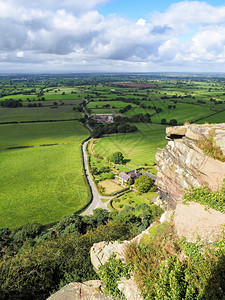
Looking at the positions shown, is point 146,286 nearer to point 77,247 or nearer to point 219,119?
point 77,247

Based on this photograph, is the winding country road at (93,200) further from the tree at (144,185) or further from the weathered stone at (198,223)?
the weathered stone at (198,223)

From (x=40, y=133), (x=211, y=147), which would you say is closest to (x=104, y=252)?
(x=211, y=147)

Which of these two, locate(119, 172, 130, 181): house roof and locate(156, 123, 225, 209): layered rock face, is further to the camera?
locate(119, 172, 130, 181): house roof

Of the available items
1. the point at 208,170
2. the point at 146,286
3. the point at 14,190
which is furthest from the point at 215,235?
the point at 14,190

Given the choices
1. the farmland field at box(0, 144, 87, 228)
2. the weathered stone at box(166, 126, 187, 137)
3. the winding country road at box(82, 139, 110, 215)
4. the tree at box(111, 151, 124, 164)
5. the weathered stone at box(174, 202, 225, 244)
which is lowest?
the winding country road at box(82, 139, 110, 215)

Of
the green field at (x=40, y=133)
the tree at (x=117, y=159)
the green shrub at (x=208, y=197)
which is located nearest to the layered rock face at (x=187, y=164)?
the green shrub at (x=208, y=197)

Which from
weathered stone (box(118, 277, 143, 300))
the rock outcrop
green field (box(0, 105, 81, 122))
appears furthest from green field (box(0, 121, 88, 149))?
weathered stone (box(118, 277, 143, 300))

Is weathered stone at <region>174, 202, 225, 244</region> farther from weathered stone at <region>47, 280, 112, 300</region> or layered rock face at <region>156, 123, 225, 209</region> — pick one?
weathered stone at <region>47, 280, 112, 300</region>
